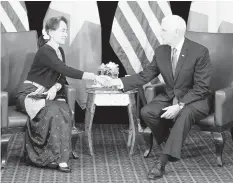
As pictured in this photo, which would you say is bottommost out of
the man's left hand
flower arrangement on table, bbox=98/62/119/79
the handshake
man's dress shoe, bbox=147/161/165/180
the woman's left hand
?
man's dress shoe, bbox=147/161/165/180

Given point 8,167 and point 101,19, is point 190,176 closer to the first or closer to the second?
point 8,167

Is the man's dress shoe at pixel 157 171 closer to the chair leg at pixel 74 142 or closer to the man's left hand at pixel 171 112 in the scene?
the man's left hand at pixel 171 112

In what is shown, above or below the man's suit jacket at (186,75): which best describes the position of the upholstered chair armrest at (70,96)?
below

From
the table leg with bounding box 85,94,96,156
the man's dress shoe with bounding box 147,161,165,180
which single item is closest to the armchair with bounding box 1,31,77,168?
the table leg with bounding box 85,94,96,156

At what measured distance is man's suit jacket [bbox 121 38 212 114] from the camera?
5211 millimetres

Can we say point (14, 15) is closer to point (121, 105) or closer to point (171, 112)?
point (121, 105)

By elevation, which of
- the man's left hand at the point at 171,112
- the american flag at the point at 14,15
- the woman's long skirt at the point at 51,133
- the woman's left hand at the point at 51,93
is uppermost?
the american flag at the point at 14,15

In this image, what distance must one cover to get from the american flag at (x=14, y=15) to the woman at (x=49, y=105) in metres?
1.10

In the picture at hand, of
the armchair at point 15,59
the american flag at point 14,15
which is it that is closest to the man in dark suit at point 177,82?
the armchair at point 15,59

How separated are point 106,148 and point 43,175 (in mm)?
1007

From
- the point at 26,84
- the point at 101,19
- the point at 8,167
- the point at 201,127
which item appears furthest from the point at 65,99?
the point at 101,19

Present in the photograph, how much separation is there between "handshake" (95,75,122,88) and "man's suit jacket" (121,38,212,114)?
59 millimetres

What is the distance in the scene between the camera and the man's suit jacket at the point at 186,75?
5.21 meters

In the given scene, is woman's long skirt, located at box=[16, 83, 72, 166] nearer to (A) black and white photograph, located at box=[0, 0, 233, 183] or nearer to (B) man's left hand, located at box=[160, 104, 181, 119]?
(A) black and white photograph, located at box=[0, 0, 233, 183]
